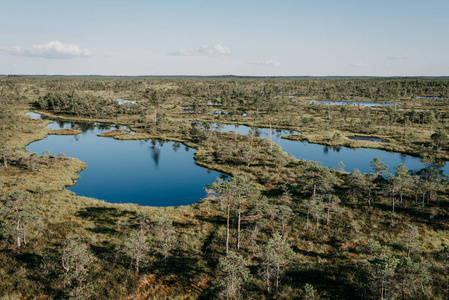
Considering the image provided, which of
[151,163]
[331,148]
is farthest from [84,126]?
[331,148]

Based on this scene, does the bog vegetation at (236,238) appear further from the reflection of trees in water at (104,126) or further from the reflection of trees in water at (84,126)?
the reflection of trees in water at (104,126)

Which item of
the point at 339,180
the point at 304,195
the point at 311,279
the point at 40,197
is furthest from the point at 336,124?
the point at 40,197

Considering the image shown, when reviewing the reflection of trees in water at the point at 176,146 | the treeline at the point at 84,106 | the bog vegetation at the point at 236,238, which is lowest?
the bog vegetation at the point at 236,238

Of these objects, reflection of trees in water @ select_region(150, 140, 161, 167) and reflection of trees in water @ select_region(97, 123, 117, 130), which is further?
reflection of trees in water @ select_region(97, 123, 117, 130)

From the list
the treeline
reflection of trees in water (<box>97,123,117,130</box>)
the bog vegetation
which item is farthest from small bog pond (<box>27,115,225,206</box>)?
the treeline

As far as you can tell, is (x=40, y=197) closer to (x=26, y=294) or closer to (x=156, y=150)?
(x=26, y=294)

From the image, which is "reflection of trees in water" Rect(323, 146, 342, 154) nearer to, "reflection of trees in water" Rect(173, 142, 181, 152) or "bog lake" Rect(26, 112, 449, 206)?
"bog lake" Rect(26, 112, 449, 206)

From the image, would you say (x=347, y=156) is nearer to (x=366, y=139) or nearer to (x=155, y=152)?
(x=366, y=139)

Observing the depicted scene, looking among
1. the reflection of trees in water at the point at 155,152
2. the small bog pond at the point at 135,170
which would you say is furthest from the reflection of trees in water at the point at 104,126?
the reflection of trees in water at the point at 155,152
